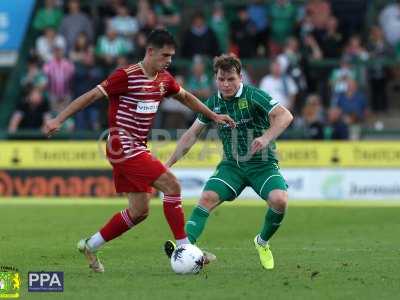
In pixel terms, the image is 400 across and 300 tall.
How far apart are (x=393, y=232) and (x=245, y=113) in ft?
14.3

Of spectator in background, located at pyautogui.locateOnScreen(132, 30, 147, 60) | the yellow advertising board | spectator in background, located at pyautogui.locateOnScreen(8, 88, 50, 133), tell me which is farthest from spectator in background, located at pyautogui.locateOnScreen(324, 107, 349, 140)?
spectator in background, located at pyautogui.locateOnScreen(8, 88, 50, 133)

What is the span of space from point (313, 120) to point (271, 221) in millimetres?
11181

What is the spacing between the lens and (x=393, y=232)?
14.4 m

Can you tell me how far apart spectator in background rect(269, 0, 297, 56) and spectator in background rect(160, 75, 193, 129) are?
93.8 inches

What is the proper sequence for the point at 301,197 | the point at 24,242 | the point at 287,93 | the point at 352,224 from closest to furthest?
the point at 24,242 → the point at 352,224 → the point at 301,197 → the point at 287,93

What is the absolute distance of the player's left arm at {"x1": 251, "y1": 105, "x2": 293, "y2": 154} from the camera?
33.5ft

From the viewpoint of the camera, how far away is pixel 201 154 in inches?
831

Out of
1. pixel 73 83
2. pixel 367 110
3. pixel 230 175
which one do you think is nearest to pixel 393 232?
pixel 230 175

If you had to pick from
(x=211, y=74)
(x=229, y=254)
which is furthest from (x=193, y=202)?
(x=229, y=254)

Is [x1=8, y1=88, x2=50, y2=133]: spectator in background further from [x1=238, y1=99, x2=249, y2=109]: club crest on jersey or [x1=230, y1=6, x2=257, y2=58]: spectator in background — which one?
[x1=238, y1=99, x2=249, y2=109]: club crest on jersey

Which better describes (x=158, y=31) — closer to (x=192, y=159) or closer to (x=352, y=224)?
(x=352, y=224)

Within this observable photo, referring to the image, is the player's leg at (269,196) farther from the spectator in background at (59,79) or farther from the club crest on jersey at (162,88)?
the spectator in background at (59,79)

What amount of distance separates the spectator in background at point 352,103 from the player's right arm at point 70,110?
13.2 m

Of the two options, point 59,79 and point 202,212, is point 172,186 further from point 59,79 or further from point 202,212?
point 59,79
